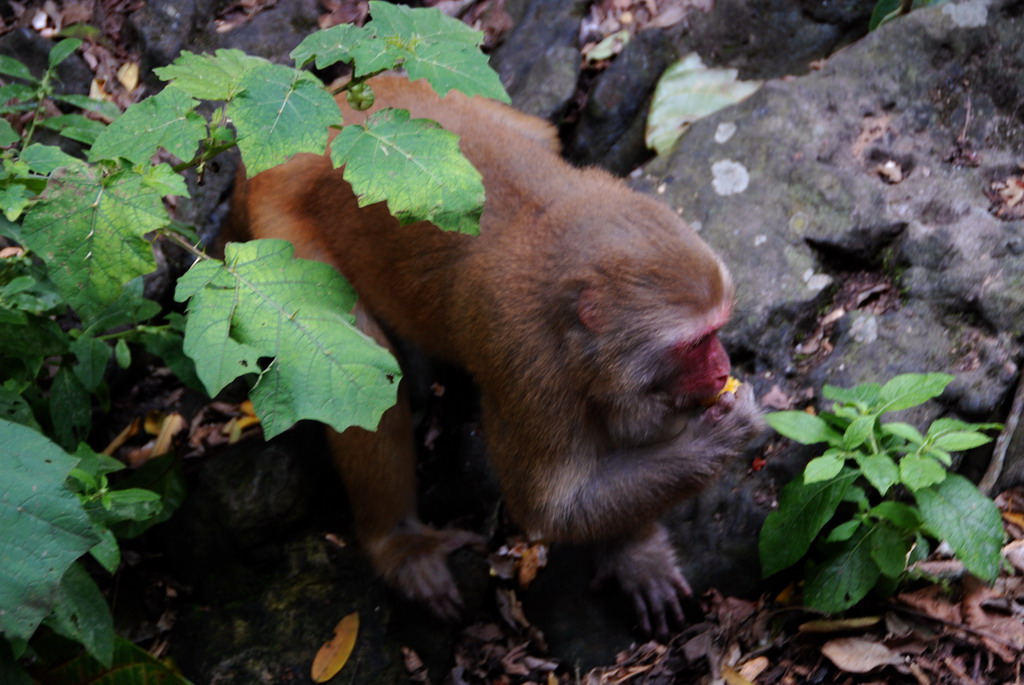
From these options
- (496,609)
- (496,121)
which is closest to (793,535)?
(496,609)

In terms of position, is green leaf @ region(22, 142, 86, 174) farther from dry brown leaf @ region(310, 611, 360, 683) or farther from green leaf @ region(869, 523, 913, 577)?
green leaf @ region(869, 523, 913, 577)

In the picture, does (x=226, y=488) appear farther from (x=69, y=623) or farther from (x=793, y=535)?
(x=793, y=535)

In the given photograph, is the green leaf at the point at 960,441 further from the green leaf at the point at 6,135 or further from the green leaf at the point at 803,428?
the green leaf at the point at 6,135

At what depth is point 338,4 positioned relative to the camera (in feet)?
23.9

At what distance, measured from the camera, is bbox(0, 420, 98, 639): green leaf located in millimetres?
2996

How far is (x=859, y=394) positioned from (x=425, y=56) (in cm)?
245

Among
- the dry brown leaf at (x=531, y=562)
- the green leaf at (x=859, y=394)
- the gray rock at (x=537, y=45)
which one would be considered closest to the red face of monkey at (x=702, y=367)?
the green leaf at (x=859, y=394)

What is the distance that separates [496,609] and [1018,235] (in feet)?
11.4

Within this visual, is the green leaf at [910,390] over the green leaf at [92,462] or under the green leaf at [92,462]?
over

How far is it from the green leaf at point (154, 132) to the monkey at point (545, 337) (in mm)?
1255

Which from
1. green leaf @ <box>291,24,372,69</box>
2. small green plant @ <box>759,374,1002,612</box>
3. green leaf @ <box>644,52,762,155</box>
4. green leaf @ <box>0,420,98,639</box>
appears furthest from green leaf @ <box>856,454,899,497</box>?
green leaf @ <box>0,420,98,639</box>

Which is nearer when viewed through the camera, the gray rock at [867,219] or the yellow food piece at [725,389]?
the yellow food piece at [725,389]

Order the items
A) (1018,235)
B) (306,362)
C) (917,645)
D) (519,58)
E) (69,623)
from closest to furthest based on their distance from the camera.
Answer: (306,362), (69,623), (917,645), (1018,235), (519,58)

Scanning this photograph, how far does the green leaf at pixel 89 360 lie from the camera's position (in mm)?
4617
